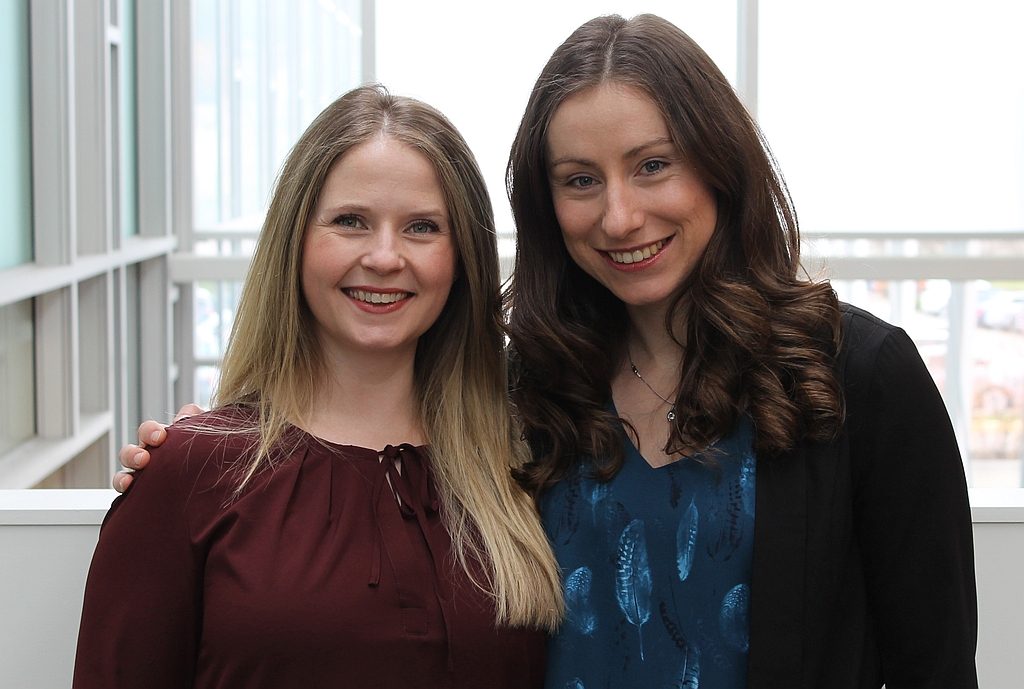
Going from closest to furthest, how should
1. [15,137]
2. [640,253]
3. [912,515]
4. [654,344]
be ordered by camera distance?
[912,515], [640,253], [654,344], [15,137]

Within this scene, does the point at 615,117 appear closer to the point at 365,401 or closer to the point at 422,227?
the point at 422,227

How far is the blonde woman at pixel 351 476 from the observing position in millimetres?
1527

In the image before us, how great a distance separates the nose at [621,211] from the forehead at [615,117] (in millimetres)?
57

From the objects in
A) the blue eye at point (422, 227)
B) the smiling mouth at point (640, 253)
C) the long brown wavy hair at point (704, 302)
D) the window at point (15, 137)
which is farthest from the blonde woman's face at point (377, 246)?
the window at point (15, 137)

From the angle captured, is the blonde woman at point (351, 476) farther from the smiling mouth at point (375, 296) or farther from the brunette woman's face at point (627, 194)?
the brunette woman's face at point (627, 194)

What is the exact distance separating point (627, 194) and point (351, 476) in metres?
0.52

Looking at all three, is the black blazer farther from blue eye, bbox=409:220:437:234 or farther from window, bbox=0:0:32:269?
window, bbox=0:0:32:269

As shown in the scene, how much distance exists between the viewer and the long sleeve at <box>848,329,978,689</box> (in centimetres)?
149

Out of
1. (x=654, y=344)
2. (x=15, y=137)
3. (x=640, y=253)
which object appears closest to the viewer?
(x=640, y=253)

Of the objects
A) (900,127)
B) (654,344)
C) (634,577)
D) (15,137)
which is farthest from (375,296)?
(900,127)

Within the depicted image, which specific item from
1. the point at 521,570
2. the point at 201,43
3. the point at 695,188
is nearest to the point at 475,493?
the point at 521,570

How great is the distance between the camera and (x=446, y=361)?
181 centimetres

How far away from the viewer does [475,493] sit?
168cm

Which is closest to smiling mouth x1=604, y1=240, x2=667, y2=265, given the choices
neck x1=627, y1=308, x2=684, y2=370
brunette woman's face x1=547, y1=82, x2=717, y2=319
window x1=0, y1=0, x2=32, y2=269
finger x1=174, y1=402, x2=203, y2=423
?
brunette woman's face x1=547, y1=82, x2=717, y2=319
